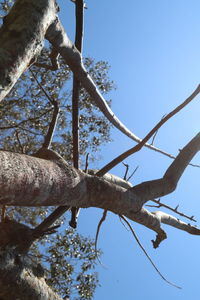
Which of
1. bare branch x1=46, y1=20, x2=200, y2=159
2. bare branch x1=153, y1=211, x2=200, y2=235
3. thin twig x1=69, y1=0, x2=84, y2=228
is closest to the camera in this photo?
bare branch x1=46, y1=20, x2=200, y2=159

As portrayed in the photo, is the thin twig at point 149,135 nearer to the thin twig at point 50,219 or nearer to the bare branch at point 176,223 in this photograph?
the thin twig at point 50,219

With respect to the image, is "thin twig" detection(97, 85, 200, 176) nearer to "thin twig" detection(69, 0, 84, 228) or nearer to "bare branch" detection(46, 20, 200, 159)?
"bare branch" detection(46, 20, 200, 159)

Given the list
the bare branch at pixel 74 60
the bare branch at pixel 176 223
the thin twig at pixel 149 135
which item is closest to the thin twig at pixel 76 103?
the bare branch at pixel 74 60

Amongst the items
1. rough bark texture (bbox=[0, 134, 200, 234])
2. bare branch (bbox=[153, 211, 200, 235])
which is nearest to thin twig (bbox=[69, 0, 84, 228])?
rough bark texture (bbox=[0, 134, 200, 234])

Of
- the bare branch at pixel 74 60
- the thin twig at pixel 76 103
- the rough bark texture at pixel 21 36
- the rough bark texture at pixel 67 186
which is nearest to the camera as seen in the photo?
the rough bark texture at pixel 67 186

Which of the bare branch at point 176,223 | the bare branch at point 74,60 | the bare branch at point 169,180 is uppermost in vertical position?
the bare branch at point 74,60

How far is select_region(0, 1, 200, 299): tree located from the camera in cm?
141

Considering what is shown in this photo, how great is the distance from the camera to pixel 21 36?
170 centimetres

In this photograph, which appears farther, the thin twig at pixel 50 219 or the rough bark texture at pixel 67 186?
the thin twig at pixel 50 219

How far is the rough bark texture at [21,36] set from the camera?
155cm

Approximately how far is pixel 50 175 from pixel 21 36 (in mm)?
803

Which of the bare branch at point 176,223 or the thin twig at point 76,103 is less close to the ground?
the thin twig at point 76,103

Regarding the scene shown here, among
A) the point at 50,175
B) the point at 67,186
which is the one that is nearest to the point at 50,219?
the point at 67,186

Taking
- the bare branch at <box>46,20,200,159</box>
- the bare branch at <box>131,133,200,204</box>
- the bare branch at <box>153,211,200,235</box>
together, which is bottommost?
the bare branch at <box>153,211,200,235</box>
